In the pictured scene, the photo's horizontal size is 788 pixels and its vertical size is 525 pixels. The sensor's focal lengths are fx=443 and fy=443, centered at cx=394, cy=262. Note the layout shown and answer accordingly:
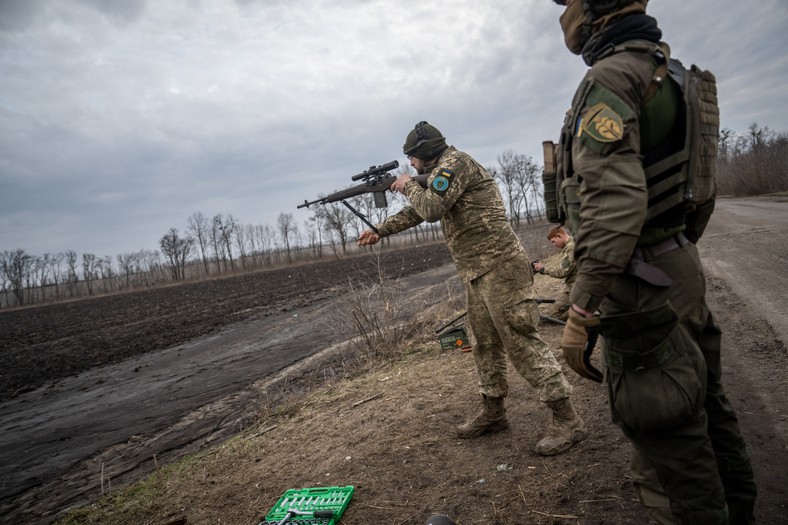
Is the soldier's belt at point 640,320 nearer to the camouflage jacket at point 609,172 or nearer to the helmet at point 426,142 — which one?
the camouflage jacket at point 609,172

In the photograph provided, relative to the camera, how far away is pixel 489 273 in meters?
3.37

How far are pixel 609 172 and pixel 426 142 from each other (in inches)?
92.7

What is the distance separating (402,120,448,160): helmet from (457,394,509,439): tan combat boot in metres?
2.08

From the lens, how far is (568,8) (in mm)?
1952

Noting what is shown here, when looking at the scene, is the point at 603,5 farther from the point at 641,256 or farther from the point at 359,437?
the point at 359,437

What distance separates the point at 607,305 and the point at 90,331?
21.8 m

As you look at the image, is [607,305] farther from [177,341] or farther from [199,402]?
[177,341]

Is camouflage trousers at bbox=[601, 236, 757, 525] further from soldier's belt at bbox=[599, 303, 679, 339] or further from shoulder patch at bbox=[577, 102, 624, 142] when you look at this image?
shoulder patch at bbox=[577, 102, 624, 142]

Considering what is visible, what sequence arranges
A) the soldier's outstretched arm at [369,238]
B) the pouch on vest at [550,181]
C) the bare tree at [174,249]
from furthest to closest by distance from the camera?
the bare tree at [174,249] < the soldier's outstretched arm at [369,238] < the pouch on vest at [550,181]

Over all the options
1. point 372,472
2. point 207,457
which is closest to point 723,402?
point 372,472

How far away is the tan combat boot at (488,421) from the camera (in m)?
3.54

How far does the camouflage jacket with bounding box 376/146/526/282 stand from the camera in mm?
3367

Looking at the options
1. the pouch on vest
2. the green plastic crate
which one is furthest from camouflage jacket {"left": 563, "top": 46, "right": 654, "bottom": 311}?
the green plastic crate

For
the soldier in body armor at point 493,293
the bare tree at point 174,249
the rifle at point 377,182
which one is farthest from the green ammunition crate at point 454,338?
the bare tree at point 174,249
